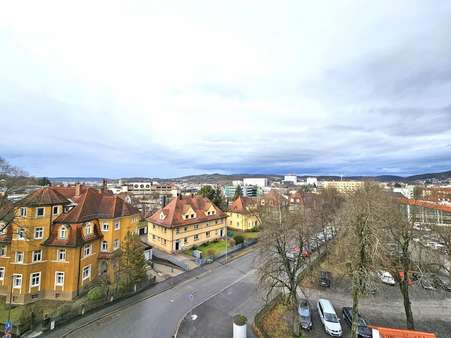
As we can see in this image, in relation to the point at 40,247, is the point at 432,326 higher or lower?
lower

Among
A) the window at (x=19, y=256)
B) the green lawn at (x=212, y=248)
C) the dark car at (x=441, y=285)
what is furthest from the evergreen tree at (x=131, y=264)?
the dark car at (x=441, y=285)

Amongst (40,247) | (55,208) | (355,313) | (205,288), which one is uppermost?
(55,208)

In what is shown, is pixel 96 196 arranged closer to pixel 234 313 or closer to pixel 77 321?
pixel 77 321

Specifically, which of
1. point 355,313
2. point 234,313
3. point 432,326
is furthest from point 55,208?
point 432,326

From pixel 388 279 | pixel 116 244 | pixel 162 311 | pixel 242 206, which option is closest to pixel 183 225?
pixel 116 244

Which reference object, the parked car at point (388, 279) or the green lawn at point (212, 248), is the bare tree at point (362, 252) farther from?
the green lawn at point (212, 248)
